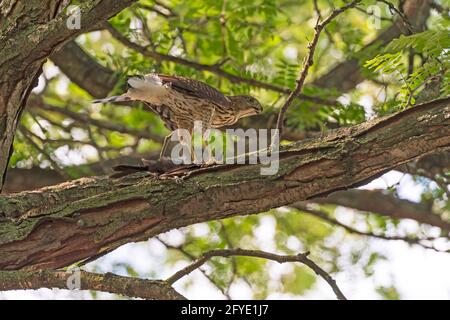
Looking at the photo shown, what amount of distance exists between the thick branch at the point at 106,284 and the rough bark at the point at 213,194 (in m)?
0.48

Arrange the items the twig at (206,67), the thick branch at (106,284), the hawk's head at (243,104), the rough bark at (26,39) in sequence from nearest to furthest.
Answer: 1. the thick branch at (106,284)
2. the rough bark at (26,39)
3. the twig at (206,67)
4. the hawk's head at (243,104)

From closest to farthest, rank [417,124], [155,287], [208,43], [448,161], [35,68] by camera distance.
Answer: [155,287]
[417,124]
[35,68]
[448,161]
[208,43]

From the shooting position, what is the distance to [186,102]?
6684mm

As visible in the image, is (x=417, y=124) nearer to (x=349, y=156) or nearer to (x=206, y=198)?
(x=349, y=156)

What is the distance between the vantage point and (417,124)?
166 inches

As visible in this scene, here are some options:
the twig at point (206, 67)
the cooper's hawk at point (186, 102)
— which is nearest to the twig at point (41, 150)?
the cooper's hawk at point (186, 102)

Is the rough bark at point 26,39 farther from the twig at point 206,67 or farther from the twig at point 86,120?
the twig at point 86,120

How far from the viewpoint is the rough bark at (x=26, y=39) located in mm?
4371

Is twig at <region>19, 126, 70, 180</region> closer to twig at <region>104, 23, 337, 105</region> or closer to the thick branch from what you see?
twig at <region>104, 23, 337, 105</region>

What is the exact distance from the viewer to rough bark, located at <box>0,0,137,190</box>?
4.37 meters

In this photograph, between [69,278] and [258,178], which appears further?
[258,178]

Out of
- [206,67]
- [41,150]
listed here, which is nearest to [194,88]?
[206,67]

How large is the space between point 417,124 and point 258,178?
856mm

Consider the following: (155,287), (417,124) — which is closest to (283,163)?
(417,124)
